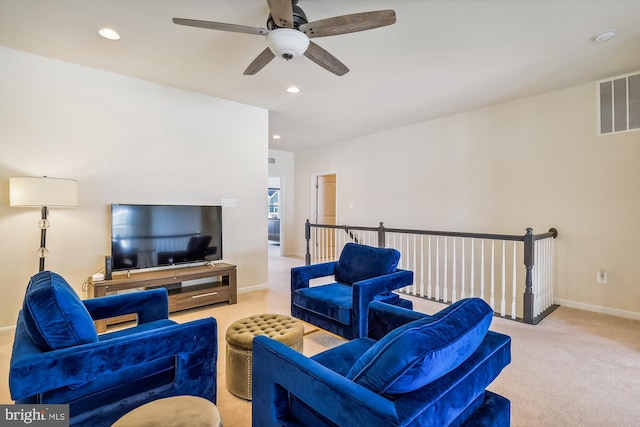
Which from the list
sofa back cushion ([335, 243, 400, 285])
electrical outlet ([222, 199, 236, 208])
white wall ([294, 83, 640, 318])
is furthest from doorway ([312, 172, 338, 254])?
sofa back cushion ([335, 243, 400, 285])

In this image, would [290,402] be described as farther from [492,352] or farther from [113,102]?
[113,102]

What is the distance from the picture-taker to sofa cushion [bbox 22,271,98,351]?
4.43 ft

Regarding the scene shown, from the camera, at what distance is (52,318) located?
1.37 m

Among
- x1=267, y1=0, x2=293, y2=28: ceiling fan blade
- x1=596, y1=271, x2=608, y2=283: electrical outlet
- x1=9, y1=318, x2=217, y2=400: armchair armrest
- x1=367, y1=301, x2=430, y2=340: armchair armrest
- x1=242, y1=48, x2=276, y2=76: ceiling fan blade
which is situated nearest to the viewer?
x1=9, y1=318, x2=217, y2=400: armchair armrest

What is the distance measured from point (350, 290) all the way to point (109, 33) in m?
3.10

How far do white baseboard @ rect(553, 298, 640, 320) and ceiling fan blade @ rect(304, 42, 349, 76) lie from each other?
3.91 metres

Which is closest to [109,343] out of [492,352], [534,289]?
[492,352]

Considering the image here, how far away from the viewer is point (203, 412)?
3.73ft

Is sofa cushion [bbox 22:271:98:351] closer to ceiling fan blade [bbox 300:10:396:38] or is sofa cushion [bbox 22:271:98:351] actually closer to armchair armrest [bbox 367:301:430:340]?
armchair armrest [bbox 367:301:430:340]

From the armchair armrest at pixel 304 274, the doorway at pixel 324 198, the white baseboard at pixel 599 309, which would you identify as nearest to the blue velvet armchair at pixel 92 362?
the armchair armrest at pixel 304 274

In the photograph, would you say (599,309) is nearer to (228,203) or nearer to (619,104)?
(619,104)

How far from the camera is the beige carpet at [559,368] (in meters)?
1.87

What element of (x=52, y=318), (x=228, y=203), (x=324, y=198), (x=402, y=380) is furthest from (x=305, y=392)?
(x=324, y=198)

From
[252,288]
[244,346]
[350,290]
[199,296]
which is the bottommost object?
[252,288]
